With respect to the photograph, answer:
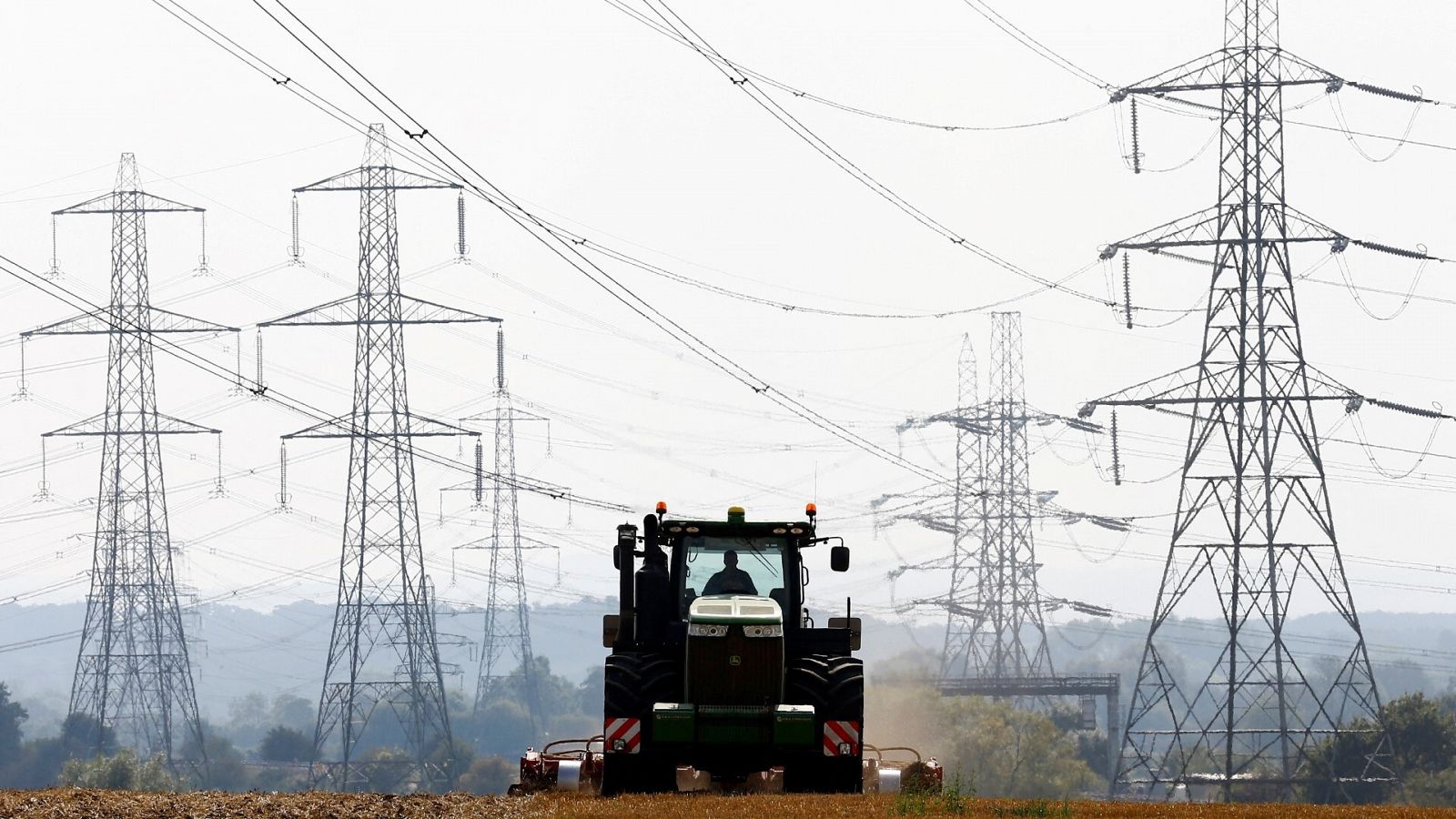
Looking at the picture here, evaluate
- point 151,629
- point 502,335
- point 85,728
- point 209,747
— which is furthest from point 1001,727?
point 209,747

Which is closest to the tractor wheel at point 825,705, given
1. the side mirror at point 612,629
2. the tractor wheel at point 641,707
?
the tractor wheel at point 641,707

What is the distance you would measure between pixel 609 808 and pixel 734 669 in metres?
4.32

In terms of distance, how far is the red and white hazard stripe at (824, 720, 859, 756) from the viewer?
28266 millimetres

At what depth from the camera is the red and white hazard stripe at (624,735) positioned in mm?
28250

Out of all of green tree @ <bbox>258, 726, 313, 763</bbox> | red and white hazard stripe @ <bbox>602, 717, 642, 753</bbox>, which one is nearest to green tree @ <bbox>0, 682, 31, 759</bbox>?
green tree @ <bbox>258, 726, 313, 763</bbox>

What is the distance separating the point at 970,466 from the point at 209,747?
6840 cm

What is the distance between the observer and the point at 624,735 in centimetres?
2833

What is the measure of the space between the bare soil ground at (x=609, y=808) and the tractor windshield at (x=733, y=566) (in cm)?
384

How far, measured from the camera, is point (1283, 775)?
71938 millimetres

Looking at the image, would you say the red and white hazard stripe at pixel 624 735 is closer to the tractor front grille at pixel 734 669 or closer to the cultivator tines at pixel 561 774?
the tractor front grille at pixel 734 669

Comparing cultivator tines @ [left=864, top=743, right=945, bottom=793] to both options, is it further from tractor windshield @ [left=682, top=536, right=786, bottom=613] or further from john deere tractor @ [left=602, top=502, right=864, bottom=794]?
tractor windshield @ [left=682, top=536, right=786, bottom=613]

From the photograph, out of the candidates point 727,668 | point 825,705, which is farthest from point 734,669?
point 825,705

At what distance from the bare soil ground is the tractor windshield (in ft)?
12.6

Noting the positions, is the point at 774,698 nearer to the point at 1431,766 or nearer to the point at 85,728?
the point at 1431,766
